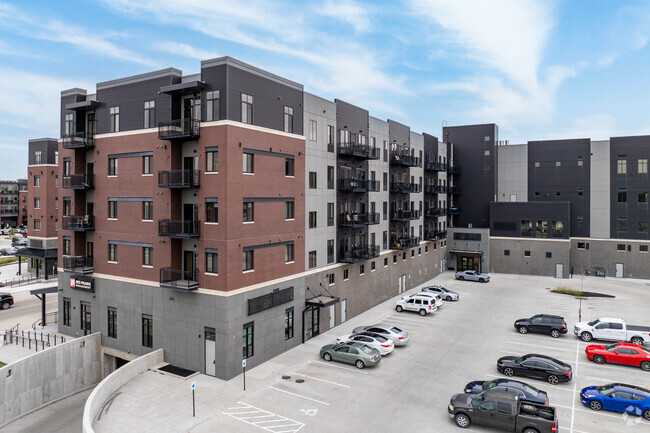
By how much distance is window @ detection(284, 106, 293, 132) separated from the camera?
31766mm

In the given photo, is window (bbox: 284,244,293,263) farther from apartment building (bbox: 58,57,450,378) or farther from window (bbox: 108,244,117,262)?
window (bbox: 108,244,117,262)

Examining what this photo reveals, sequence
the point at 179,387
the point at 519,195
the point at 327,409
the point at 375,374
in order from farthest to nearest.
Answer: the point at 519,195
the point at 375,374
the point at 179,387
the point at 327,409

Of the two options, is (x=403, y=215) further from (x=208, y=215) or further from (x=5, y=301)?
(x=5, y=301)

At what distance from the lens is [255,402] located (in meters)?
23.4

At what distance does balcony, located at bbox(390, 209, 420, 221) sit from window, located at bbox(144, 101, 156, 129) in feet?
93.9

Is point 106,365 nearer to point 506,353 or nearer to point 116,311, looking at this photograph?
point 116,311

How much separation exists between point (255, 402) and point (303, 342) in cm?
1037

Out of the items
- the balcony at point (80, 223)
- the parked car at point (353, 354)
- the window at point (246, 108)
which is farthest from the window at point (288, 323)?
the balcony at point (80, 223)

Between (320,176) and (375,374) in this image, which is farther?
(320,176)

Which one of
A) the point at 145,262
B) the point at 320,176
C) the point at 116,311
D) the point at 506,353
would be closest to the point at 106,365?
the point at 116,311

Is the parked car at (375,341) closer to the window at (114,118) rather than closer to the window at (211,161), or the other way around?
the window at (211,161)

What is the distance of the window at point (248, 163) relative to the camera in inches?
1099

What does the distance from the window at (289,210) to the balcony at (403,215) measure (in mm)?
19288

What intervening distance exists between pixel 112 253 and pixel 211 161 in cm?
1224
